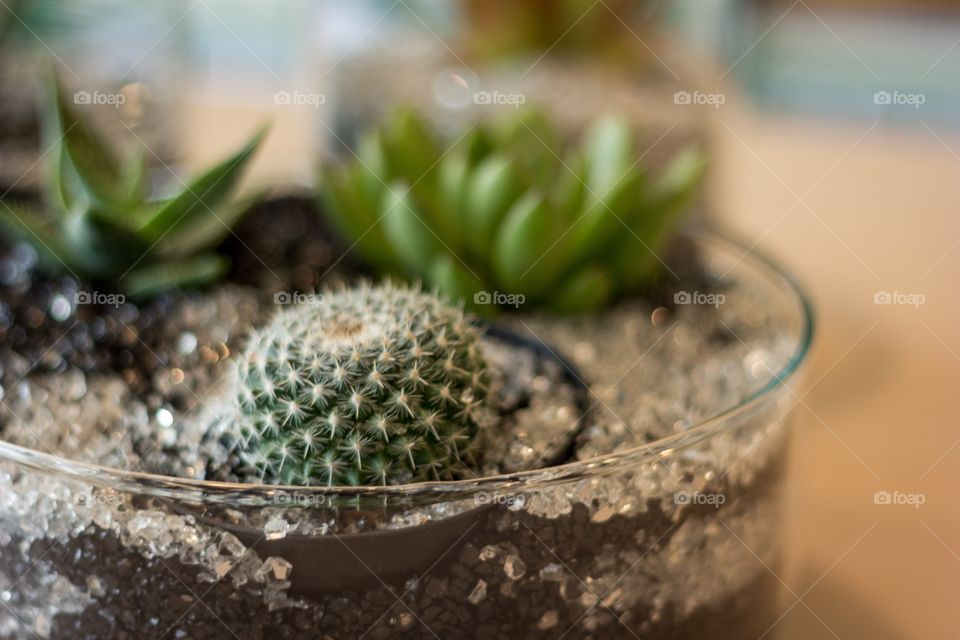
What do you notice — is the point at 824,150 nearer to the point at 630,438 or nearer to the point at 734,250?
the point at 734,250

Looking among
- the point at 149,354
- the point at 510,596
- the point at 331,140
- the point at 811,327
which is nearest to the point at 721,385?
the point at 811,327

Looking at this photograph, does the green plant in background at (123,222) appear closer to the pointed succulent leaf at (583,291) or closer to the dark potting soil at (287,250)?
the dark potting soil at (287,250)

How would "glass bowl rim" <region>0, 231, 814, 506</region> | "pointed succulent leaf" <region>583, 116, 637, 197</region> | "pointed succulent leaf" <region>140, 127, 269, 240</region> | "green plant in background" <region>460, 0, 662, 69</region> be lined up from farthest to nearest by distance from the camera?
"green plant in background" <region>460, 0, 662, 69</region> → "pointed succulent leaf" <region>583, 116, 637, 197</region> → "pointed succulent leaf" <region>140, 127, 269, 240</region> → "glass bowl rim" <region>0, 231, 814, 506</region>

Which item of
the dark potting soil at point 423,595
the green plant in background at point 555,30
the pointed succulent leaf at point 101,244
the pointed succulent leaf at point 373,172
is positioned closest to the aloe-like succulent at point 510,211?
the pointed succulent leaf at point 373,172

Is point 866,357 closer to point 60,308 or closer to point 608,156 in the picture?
point 608,156

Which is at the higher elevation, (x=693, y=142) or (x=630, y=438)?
(x=693, y=142)

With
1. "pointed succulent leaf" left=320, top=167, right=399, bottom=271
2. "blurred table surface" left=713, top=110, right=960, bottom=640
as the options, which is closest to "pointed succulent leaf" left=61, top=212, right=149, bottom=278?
"pointed succulent leaf" left=320, top=167, right=399, bottom=271

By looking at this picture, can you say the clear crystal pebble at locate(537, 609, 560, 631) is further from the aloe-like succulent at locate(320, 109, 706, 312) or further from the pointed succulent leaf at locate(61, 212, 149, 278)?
the pointed succulent leaf at locate(61, 212, 149, 278)
